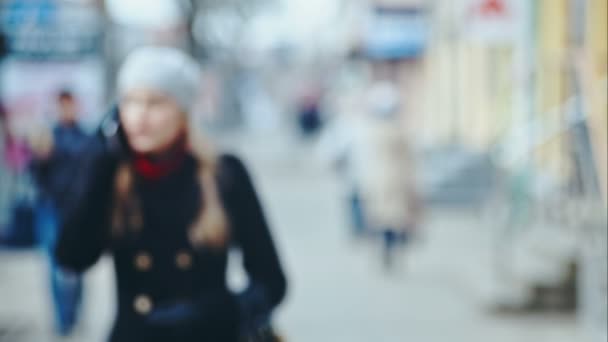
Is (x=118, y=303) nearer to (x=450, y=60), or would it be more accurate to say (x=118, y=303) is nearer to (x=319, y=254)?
(x=319, y=254)

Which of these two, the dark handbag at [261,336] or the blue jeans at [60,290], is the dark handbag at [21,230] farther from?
the dark handbag at [261,336]

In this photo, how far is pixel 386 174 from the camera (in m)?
11.5

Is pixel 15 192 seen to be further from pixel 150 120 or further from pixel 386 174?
pixel 150 120

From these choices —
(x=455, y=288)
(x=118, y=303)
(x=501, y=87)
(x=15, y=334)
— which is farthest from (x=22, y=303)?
(x=501, y=87)

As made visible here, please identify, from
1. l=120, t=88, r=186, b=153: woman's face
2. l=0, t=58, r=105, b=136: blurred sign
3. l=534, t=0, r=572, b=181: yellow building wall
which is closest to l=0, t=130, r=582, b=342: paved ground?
l=534, t=0, r=572, b=181: yellow building wall

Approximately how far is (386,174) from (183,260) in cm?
744

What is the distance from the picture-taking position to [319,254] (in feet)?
43.6

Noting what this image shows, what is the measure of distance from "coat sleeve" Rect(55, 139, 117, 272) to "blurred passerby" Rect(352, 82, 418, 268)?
7315 millimetres

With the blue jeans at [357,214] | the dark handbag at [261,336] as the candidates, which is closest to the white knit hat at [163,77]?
the dark handbag at [261,336]

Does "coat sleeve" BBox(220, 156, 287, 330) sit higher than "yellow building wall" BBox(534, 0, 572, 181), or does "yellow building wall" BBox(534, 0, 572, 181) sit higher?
"coat sleeve" BBox(220, 156, 287, 330)

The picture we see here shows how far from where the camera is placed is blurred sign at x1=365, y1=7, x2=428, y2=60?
25500mm

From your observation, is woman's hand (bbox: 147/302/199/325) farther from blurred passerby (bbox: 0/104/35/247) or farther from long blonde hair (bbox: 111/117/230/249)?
blurred passerby (bbox: 0/104/35/247)

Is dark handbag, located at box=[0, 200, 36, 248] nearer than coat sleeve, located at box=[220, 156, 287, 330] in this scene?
No

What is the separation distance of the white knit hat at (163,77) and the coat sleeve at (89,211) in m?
0.24
